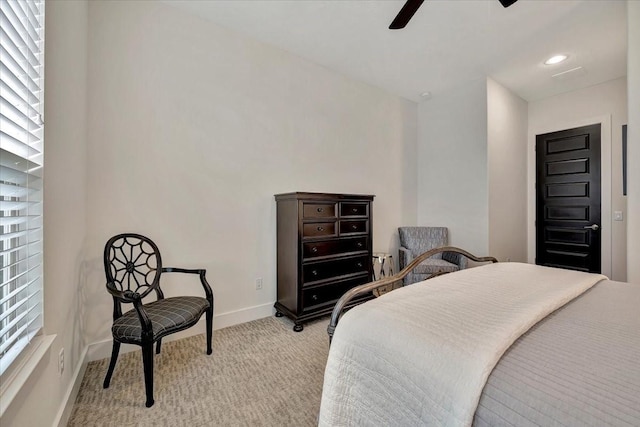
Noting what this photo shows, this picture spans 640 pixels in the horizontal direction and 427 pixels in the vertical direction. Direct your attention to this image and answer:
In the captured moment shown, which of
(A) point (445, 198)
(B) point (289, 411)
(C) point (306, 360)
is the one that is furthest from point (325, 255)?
(A) point (445, 198)

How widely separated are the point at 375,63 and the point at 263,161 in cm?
183

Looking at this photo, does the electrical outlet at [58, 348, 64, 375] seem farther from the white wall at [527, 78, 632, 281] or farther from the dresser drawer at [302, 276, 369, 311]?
the white wall at [527, 78, 632, 281]

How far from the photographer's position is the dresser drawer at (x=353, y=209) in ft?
9.45

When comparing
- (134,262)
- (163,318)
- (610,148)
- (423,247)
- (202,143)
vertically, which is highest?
(610,148)

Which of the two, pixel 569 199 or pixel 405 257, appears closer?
pixel 405 257

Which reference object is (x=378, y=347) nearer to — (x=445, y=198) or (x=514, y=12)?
(x=514, y=12)

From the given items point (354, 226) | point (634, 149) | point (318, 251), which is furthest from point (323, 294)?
point (634, 149)

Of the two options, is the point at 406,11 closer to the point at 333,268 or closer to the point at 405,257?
the point at 333,268

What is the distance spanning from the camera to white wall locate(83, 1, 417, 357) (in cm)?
208

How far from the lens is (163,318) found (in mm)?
1694

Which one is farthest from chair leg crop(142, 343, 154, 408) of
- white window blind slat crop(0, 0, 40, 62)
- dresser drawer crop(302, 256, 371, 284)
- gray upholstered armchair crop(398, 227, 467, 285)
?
gray upholstered armchair crop(398, 227, 467, 285)

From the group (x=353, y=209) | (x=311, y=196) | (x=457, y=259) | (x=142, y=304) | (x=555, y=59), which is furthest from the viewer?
(x=457, y=259)

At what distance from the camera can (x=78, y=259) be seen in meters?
1.78

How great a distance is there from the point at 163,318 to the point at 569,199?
5.17 metres
